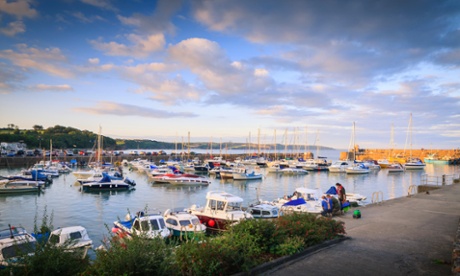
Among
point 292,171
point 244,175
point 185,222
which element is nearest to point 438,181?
point 292,171

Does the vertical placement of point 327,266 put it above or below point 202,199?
above

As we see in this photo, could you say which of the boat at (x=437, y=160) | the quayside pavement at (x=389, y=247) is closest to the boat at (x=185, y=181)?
the quayside pavement at (x=389, y=247)

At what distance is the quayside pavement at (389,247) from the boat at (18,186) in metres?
43.1

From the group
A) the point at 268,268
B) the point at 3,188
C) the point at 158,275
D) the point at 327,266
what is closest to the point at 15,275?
the point at 158,275

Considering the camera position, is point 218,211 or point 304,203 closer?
point 218,211

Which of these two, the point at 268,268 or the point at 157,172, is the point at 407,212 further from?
the point at 157,172

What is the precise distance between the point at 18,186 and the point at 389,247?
47.4 meters

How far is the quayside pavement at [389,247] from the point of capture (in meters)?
8.81

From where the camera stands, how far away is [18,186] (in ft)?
143

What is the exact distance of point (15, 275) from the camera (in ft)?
20.8

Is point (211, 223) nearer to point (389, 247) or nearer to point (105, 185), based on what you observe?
point (389, 247)

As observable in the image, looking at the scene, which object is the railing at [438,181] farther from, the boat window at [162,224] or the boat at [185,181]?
the boat at [185,181]

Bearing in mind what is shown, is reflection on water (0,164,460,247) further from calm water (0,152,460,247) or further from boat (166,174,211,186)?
boat (166,174,211,186)

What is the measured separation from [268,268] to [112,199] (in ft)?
118
